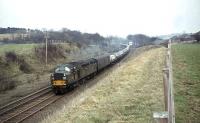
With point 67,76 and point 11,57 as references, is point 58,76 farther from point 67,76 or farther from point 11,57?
point 11,57

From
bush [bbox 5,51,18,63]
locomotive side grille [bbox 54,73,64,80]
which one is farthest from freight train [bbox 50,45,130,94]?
bush [bbox 5,51,18,63]

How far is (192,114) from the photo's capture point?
12.9 meters

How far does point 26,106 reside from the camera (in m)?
25.2

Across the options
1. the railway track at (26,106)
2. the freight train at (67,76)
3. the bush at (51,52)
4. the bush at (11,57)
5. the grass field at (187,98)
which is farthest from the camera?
the bush at (51,52)

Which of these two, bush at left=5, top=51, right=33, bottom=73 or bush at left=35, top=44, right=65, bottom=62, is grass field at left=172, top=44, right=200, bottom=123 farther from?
bush at left=35, top=44, right=65, bottom=62

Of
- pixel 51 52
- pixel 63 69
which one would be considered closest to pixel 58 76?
pixel 63 69

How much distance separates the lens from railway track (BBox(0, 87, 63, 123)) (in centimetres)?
2138

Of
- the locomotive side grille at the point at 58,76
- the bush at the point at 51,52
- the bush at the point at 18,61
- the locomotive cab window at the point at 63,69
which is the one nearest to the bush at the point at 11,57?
the bush at the point at 18,61

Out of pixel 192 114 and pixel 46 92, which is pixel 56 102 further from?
pixel 192 114

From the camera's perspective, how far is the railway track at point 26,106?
70.2 ft

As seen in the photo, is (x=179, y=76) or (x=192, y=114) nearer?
(x=192, y=114)

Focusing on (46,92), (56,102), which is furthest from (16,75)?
(56,102)

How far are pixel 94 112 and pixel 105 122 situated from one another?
217 centimetres

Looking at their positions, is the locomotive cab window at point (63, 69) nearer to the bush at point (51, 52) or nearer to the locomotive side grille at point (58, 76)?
the locomotive side grille at point (58, 76)
